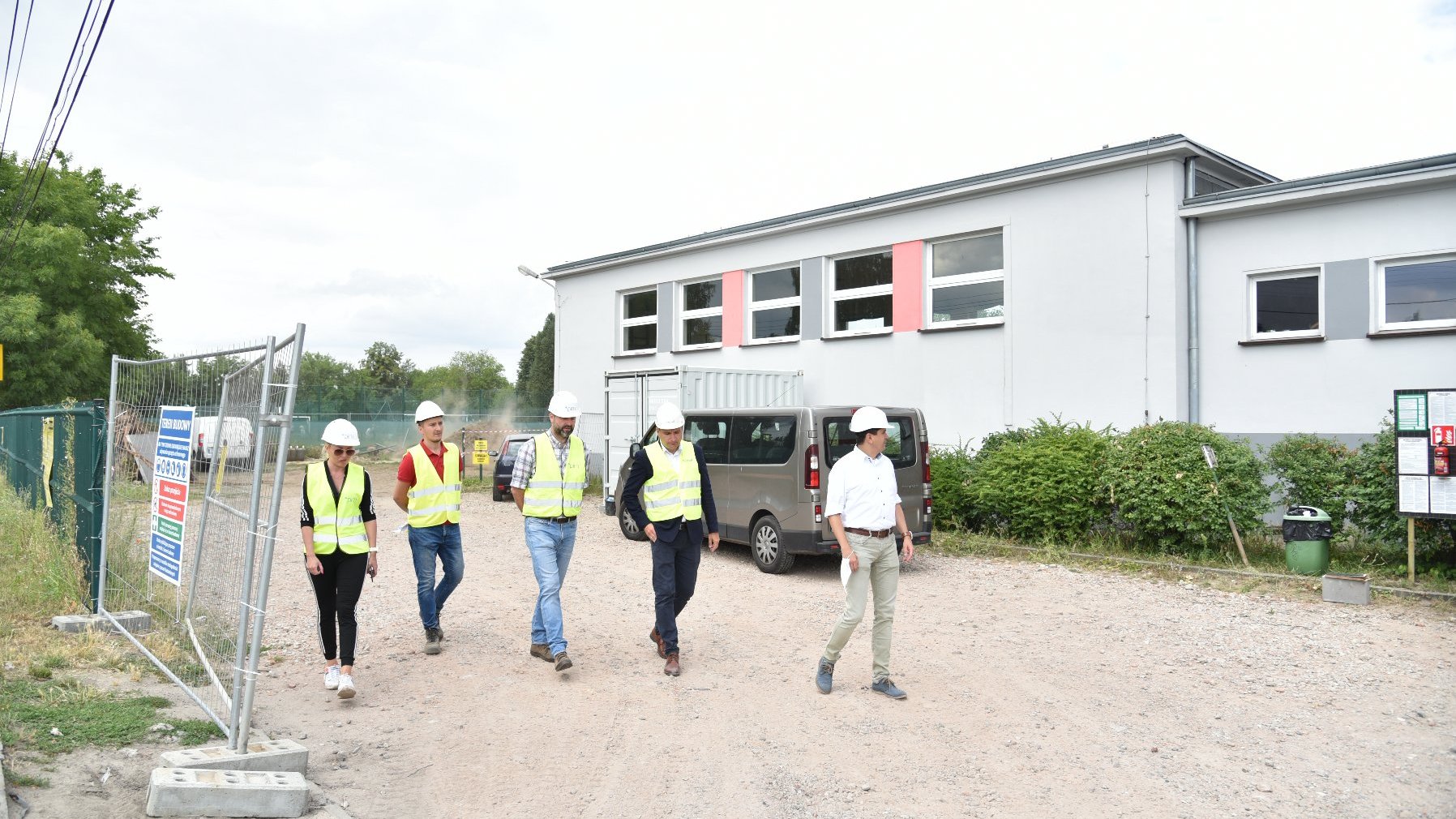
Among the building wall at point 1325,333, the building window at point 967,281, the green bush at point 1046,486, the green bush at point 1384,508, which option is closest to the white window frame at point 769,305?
the building window at point 967,281

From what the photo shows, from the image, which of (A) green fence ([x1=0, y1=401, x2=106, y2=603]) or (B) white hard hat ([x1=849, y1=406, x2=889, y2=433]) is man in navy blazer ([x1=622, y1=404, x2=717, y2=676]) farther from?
(A) green fence ([x1=0, y1=401, x2=106, y2=603])

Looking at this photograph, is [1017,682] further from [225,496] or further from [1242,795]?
[225,496]

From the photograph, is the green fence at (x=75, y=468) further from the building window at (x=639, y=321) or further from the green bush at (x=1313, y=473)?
the building window at (x=639, y=321)

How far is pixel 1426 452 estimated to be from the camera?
9211 millimetres

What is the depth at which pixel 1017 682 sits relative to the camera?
6.60m

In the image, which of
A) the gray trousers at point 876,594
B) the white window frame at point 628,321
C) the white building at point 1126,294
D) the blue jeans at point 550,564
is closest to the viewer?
the gray trousers at point 876,594

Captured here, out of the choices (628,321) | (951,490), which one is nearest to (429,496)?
(951,490)

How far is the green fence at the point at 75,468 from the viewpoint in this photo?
8.05 m

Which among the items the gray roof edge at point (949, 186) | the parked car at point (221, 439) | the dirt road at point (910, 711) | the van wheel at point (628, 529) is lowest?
the dirt road at point (910, 711)

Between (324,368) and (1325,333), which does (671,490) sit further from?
(324,368)

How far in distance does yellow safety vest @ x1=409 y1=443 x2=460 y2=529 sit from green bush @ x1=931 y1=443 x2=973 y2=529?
7.55 meters

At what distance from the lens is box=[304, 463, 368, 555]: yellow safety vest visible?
6.15 meters

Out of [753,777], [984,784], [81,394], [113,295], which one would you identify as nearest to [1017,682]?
[984,784]

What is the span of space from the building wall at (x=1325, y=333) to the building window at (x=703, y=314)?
9.59 meters
